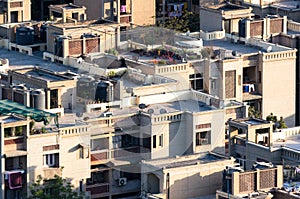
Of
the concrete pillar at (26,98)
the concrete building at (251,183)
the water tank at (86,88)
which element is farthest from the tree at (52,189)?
the water tank at (86,88)

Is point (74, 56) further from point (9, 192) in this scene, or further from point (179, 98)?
point (9, 192)

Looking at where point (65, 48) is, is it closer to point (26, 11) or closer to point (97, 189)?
point (97, 189)

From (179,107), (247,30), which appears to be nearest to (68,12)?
(247,30)

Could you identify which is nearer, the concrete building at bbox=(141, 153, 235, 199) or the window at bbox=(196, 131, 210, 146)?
the concrete building at bbox=(141, 153, 235, 199)

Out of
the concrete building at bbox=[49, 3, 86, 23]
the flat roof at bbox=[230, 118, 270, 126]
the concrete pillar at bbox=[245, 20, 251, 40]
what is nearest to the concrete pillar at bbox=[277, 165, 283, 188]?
the flat roof at bbox=[230, 118, 270, 126]

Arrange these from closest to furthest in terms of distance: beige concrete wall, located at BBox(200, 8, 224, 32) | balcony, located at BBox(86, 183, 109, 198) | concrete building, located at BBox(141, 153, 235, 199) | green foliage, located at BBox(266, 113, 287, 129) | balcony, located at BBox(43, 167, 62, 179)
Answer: concrete building, located at BBox(141, 153, 235, 199)
balcony, located at BBox(43, 167, 62, 179)
balcony, located at BBox(86, 183, 109, 198)
green foliage, located at BBox(266, 113, 287, 129)
beige concrete wall, located at BBox(200, 8, 224, 32)

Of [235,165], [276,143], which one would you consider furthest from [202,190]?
[276,143]

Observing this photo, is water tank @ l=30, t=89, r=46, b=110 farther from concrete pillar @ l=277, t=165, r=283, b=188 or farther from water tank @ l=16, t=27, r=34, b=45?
water tank @ l=16, t=27, r=34, b=45
